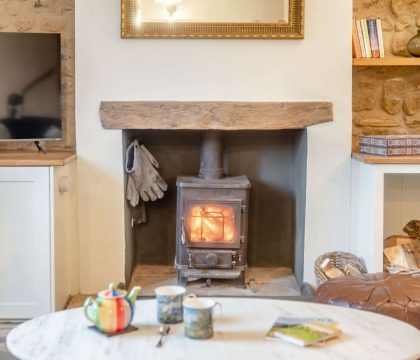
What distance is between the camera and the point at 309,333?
5.59ft

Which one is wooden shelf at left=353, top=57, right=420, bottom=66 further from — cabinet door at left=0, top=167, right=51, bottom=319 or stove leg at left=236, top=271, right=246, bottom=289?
cabinet door at left=0, top=167, right=51, bottom=319

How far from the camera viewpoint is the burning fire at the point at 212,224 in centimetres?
355

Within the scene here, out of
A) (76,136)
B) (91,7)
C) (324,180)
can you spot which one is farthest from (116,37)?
(324,180)

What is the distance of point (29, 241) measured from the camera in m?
3.17

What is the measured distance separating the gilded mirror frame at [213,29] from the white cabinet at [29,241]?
0.89 m

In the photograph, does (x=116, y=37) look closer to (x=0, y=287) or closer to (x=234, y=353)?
(x=0, y=287)

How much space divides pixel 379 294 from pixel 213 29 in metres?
1.73

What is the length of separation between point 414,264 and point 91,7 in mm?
2213

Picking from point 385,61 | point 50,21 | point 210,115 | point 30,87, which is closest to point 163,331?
point 210,115

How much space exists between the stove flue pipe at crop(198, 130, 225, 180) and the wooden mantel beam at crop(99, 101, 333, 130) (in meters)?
0.25

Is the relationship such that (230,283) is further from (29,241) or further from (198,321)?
(198,321)

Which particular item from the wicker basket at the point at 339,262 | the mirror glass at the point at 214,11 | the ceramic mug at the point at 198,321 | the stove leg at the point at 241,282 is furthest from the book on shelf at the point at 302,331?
the mirror glass at the point at 214,11

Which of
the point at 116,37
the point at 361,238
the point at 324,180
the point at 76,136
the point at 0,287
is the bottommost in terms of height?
the point at 0,287

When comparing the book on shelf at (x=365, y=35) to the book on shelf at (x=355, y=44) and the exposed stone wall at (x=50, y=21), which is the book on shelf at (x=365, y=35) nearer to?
the book on shelf at (x=355, y=44)
